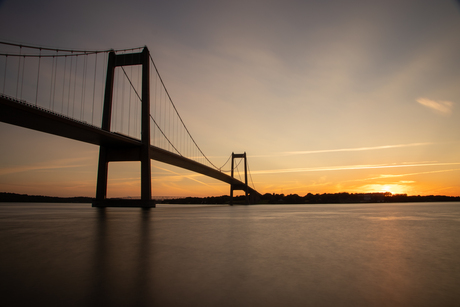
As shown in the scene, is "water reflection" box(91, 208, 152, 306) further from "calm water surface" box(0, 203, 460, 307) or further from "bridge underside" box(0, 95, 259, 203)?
"bridge underside" box(0, 95, 259, 203)

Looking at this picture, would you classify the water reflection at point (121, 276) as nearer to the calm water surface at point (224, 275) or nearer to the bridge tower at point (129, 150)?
the calm water surface at point (224, 275)

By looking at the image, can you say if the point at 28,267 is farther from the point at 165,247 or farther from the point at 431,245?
the point at 431,245

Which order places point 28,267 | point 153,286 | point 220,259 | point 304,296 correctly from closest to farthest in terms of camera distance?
point 304,296, point 153,286, point 28,267, point 220,259

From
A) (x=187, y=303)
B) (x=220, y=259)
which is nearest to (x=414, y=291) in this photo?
(x=187, y=303)

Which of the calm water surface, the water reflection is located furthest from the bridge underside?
the water reflection

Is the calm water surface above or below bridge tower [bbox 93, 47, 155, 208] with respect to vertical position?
below

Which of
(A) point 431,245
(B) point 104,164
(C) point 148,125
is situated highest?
(C) point 148,125
